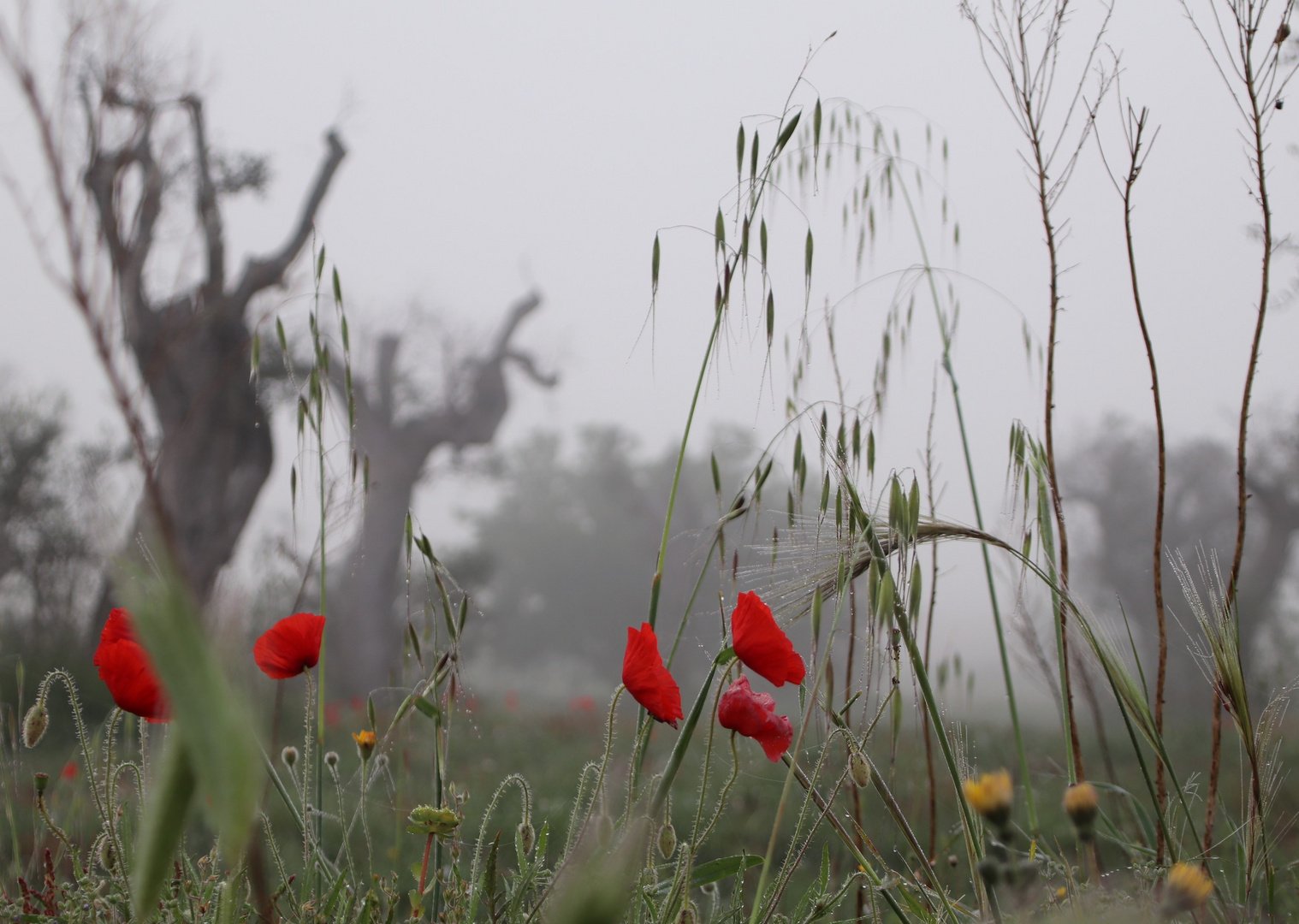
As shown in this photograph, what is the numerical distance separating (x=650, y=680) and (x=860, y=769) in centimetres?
22

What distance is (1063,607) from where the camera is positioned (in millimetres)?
974

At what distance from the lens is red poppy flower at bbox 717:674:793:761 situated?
0.96m

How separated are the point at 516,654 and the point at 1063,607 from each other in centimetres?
2881

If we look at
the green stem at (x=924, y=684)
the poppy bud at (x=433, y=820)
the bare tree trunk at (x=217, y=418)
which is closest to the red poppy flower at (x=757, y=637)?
the green stem at (x=924, y=684)

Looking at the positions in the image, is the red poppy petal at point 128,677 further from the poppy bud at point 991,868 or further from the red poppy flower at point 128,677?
the poppy bud at point 991,868

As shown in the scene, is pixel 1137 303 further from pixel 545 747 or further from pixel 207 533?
pixel 207 533

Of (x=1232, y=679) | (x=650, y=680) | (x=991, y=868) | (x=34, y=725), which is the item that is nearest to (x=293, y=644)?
(x=34, y=725)

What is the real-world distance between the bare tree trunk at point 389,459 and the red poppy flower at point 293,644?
13394 millimetres

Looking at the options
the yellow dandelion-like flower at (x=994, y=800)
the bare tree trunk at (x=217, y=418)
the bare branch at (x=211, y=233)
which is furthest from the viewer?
the bare tree trunk at (x=217, y=418)

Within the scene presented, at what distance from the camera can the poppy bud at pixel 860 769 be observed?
82cm

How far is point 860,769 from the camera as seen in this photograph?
0.83m

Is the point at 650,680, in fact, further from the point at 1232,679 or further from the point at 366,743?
the point at 1232,679

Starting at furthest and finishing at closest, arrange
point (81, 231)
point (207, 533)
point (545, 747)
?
point (207, 533)
point (545, 747)
point (81, 231)

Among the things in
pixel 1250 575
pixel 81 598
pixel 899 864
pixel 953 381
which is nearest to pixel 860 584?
pixel 953 381
